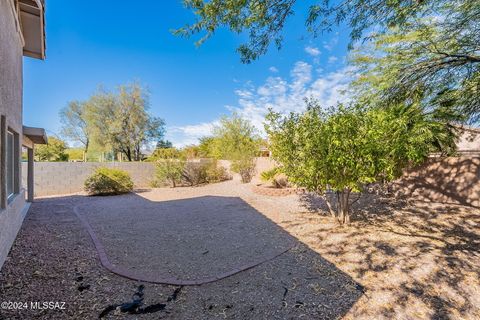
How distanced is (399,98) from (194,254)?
794cm

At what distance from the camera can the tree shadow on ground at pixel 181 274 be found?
2996 mm

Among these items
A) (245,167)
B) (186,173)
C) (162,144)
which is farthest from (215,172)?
(162,144)

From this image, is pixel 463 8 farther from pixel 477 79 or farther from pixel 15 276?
pixel 15 276

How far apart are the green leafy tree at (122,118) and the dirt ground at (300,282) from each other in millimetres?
17237

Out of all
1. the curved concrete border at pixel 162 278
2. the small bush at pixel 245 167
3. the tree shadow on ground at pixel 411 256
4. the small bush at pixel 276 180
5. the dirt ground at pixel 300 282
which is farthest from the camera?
the small bush at pixel 245 167

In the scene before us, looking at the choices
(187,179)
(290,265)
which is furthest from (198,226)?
A: (187,179)

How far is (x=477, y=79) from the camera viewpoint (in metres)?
5.82

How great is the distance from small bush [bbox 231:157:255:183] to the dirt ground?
31.5ft

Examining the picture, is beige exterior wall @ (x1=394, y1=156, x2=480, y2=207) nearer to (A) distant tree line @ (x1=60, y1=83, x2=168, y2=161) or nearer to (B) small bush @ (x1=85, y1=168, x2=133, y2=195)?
(B) small bush @ (x1=85, y1=168, x2=133, y2=195)

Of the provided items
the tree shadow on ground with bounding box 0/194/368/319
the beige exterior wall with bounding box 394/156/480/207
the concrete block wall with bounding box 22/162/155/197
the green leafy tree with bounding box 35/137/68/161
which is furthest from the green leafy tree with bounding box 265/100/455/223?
the green leafy tree with bounding box 35/137/68/161

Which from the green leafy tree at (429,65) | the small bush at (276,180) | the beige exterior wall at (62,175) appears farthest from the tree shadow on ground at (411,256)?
the beige exterior wall at (62,175)

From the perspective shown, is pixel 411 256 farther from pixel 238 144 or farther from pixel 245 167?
pixel 238 144

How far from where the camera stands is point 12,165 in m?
5.59

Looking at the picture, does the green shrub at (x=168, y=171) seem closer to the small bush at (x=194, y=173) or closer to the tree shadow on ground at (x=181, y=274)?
the small bush at (x=194, y=173)
